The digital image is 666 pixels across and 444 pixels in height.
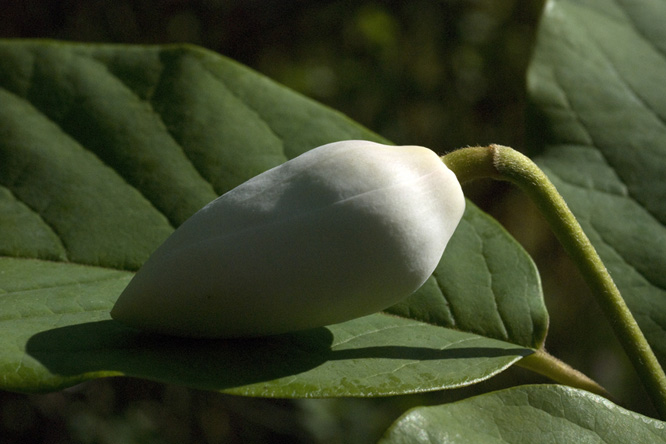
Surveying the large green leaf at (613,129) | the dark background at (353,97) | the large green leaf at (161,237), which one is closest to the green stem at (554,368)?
the large green leaf at (161,237)

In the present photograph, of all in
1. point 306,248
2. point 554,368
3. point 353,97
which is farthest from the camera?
point 353,97

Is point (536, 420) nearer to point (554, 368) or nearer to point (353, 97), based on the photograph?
point (554, 368)

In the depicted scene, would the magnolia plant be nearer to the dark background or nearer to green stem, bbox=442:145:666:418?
green stem, bbox=442:145:666:418

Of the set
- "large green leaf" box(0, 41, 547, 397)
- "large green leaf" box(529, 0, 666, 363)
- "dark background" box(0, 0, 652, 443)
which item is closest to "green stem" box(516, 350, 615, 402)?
"large green leaf" box(0, 41, 547, 397)

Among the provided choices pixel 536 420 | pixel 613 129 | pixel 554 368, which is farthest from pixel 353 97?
pixel 536 420

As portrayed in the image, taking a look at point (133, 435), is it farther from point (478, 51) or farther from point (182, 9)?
point (478, 51)

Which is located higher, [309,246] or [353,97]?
[309,246]

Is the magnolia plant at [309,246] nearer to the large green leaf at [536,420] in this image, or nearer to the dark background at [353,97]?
the large green leaf at [536,420]
